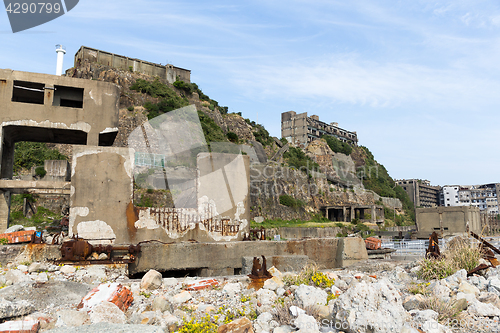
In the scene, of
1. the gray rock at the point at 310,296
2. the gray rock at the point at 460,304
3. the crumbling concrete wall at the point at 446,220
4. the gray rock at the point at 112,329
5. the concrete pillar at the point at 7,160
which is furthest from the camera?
the crumbling concrete wall at the point at 446,220

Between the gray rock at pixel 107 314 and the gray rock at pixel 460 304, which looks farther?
the gray rock at pixel 460 304

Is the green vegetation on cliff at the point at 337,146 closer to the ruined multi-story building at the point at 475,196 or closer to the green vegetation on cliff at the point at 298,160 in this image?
the green vegetation on cliff at the point at 298,160

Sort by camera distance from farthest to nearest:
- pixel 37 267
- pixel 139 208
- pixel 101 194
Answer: pixel 139 208 → pixel 101 194 → pixel 37 267

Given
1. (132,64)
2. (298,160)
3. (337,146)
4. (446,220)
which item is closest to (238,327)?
(446,220)

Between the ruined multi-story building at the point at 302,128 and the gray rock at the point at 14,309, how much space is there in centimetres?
7982

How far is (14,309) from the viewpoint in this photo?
4.14 metres

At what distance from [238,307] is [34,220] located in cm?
2188

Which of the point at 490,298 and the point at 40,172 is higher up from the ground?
the point at 40,172

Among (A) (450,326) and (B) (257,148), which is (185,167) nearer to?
(B) (257,148)

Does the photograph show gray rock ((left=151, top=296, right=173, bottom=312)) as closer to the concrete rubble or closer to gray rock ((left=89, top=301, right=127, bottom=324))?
the concrete rubble

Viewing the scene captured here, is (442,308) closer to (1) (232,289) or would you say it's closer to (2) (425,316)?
(2) (425,316)

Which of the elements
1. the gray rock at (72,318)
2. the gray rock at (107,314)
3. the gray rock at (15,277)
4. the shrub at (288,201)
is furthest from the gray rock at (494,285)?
the shrub at (288,201)

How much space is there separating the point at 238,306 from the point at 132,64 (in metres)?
55.6

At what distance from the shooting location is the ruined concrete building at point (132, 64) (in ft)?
166
